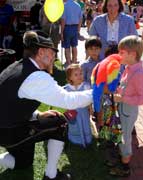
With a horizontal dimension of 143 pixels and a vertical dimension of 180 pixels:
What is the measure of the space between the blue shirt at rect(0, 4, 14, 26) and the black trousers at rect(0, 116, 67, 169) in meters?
5.67

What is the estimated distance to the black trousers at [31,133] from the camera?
3.82 meters

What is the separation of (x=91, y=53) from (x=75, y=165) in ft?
4.70

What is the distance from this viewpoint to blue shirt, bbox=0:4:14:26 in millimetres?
9258

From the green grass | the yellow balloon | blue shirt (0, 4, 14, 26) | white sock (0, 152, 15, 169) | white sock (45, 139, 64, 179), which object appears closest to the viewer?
white sock (45, 139, 64, 179)

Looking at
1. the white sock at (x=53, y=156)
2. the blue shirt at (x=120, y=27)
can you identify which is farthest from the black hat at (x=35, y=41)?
the blue shirt at (x=120, y=27)

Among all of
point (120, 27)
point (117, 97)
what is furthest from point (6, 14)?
point (117, 97)

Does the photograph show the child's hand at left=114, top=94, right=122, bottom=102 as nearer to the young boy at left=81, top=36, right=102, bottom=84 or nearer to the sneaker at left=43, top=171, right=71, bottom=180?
the sneaker at left=43, top=171, right=71, bottom=180

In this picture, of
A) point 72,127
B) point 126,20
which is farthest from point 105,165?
point 126,20

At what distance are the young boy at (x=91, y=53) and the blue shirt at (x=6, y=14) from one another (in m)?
4.49

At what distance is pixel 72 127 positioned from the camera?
4977 millimetres

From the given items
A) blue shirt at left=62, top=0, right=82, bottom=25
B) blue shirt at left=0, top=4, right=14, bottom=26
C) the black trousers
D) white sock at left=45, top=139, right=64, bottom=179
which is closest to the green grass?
white sock at left=45, top=139, right=64, bottom=179

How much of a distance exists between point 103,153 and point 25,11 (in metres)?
6.26

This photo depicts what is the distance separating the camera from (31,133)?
12.7 ft

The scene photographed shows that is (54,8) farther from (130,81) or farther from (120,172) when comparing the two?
(120,172)
